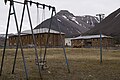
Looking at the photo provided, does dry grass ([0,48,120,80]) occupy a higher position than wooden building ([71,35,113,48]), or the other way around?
Answer: wooden building ([71,35,113,48])

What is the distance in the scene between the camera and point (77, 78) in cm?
908

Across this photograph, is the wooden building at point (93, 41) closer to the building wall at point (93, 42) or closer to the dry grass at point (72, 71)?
the building wall at point (93, 42)

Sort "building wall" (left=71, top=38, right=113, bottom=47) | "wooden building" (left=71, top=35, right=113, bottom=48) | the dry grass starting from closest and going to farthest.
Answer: the dry grass < "building wall" (left=71, top=38, right=113, bottom=47) < "wooden building" (left=71, top=35, right=113, bottom=48)

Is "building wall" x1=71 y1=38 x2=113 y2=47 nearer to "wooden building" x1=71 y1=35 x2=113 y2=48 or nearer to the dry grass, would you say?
"wooden building" x1=71 y1=35 x2=113 y2=48

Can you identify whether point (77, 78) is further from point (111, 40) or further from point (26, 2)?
point (111, 40)

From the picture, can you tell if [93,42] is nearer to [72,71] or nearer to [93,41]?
[93,41]

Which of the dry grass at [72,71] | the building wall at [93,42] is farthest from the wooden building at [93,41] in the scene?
the dry grass at [72,71]

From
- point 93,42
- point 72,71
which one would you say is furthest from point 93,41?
point 72,71

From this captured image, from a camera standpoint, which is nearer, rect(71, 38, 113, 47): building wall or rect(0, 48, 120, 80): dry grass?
rect(0, 48, 120, 80): dry grass

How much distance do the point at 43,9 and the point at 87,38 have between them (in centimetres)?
7435

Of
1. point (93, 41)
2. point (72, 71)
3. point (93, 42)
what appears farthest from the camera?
point (93, 41)

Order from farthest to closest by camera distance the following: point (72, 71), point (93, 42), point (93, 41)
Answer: point (93, 41), point (93, 42), point (72, 71)

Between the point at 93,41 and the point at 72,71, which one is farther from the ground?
the point at 93,41

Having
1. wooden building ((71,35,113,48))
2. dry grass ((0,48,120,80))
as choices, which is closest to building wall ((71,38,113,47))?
wooden building ((71,35,113,48))
